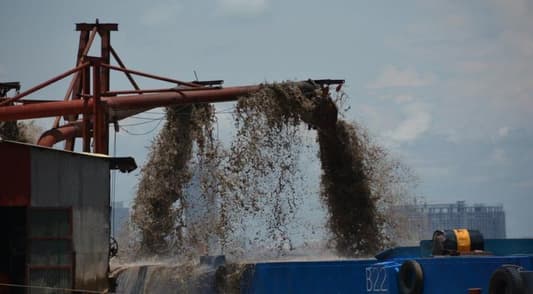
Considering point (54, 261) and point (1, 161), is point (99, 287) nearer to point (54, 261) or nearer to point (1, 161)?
point (54, 261)

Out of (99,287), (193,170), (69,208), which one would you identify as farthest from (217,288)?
(193,170)

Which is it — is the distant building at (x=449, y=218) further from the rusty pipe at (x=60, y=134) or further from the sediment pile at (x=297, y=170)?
the rusty pipe at (x=60, y=134)

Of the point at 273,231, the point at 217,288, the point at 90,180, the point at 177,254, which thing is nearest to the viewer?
the point at 90,180

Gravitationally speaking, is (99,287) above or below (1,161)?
below

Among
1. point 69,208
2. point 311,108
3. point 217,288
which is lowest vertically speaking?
point 217,288

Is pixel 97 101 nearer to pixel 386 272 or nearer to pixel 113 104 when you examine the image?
pixel 113 104

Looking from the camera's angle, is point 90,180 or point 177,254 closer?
point 90,180

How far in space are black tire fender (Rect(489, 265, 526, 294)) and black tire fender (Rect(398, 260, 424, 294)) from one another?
1.61 m

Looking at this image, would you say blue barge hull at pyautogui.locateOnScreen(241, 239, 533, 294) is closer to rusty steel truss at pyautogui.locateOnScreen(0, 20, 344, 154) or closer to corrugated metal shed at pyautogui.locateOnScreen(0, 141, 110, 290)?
corrugated metal shed at pyautogui.locateOnScreen(0, 141, 110, 290)

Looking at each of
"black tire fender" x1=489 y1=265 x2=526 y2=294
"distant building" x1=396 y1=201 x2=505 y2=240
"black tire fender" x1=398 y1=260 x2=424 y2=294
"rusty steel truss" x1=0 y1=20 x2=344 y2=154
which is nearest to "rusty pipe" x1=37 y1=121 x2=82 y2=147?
"rusty steel truss" x1=0 y1=20 x2=344 y2=154

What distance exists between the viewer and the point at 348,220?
2309cm

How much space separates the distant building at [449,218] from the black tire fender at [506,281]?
236 inches

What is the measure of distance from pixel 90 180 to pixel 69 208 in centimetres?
120

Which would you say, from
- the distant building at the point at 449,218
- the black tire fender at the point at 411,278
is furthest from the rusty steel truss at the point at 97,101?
the black tire fender at the point at 411,278
